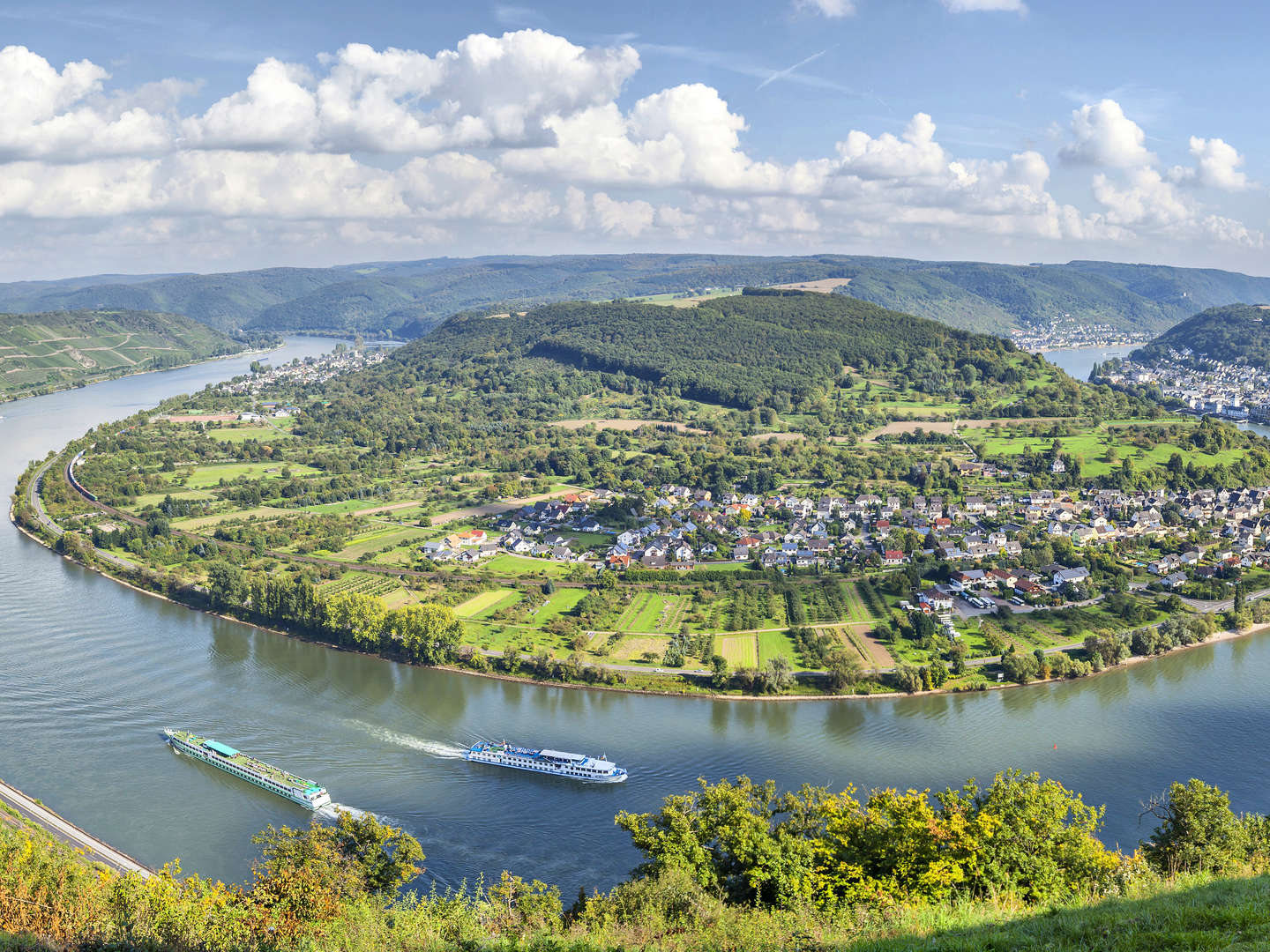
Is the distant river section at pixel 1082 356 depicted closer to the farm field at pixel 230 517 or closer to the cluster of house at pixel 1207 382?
the cluster of house at pixel 1207 382

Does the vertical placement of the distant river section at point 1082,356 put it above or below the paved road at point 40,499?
above

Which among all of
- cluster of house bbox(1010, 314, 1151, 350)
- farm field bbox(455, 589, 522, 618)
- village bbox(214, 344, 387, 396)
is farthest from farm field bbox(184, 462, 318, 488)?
cluster of house bbox(1010, 314, 1151, 350)

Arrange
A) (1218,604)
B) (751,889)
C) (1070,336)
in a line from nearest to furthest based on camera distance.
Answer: (751,889) → (1218,604) → (1070,336)

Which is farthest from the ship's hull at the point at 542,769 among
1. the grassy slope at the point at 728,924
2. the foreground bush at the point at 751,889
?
the grassy slope at the point at 728,924

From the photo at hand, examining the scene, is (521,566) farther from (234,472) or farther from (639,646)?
(234,472)

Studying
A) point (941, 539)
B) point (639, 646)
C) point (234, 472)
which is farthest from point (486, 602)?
point (234, 472)

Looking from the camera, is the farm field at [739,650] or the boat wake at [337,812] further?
the farm field at [739,650]

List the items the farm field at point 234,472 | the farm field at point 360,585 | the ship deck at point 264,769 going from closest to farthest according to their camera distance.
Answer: the ship deck at point 264,769 → the farm field at point 360,585 → the farm field at point 234,472
